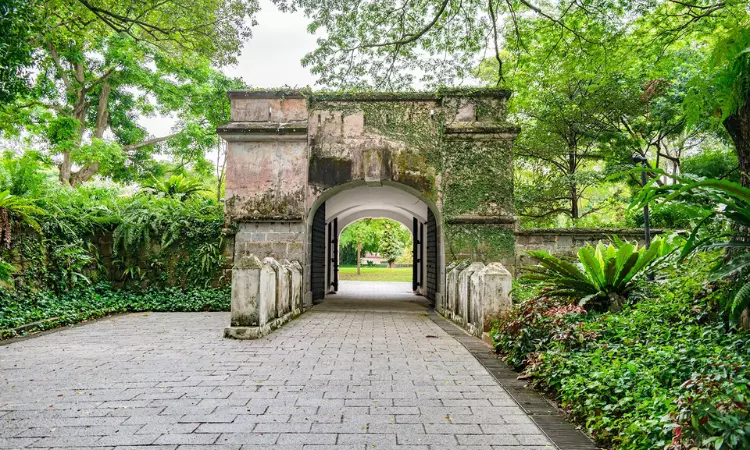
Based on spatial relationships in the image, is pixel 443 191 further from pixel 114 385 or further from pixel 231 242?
pixel 114 385

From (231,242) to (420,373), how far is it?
6.83m

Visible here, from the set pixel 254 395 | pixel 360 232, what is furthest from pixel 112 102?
pixel 254 395

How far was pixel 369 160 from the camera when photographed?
379 inches

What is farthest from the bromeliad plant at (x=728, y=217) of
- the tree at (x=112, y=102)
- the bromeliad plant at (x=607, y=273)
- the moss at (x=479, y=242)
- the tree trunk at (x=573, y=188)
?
the tree at (x=112, y=102)

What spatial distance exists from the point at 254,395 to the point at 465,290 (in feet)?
14.4

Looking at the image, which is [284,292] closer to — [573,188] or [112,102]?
[573,188]

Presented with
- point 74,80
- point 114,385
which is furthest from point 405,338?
point 74,80

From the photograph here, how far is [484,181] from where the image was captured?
958cm

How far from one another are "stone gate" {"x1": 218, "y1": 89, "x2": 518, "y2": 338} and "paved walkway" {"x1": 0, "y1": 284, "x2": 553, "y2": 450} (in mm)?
3702

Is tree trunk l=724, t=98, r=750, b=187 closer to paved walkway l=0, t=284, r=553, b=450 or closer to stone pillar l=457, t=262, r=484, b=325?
paved walkway l=0, t=284, r=553, b=450

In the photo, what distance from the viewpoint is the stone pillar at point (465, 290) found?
6934 millimetres

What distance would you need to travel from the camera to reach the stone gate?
9.50 meters

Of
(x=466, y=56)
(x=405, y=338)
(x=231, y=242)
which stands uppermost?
(x=466, y=56)

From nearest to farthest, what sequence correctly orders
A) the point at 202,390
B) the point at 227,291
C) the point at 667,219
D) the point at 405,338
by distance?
the point at 202,390, the point at 405,338, the point at 227,291, the point at 667,219
